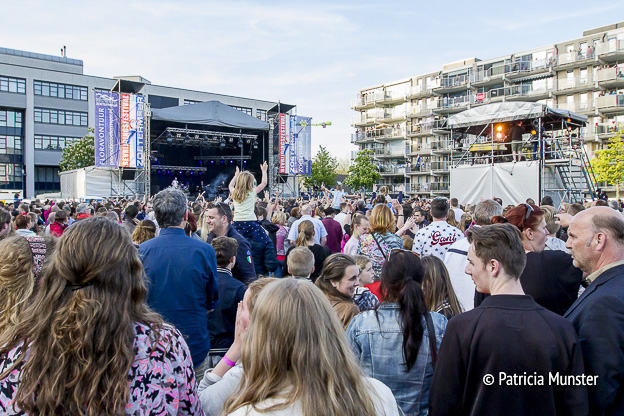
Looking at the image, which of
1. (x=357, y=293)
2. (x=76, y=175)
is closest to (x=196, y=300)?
(x=357, y=293)

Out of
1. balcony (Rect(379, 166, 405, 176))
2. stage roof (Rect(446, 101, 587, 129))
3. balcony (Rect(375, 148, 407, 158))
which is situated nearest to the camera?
stage roof (Rect(446, 101, 587, 129))

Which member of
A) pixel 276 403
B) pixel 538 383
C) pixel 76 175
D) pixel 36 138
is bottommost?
pixel 538 383

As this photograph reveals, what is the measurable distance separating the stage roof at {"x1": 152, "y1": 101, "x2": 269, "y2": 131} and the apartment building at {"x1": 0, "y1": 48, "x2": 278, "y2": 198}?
20324 millimetres

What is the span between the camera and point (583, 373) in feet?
6.75

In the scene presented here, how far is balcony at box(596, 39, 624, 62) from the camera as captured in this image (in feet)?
113

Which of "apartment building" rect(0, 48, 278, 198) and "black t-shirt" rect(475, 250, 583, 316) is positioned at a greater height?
"apartment building" rect(0, 48, 278, 198)

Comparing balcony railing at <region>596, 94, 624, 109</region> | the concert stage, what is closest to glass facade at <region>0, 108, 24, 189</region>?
the concert stage

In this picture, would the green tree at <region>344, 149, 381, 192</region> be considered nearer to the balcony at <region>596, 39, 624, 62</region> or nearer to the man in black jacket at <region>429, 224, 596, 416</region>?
the balcony at <region>596, 39, 624, 62</region>

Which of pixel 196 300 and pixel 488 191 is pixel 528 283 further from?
pixel 488 191

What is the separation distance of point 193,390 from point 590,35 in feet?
151

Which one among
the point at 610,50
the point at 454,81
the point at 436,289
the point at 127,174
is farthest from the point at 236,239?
the point at 454,81

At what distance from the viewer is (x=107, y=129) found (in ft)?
75.3

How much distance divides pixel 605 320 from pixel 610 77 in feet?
136

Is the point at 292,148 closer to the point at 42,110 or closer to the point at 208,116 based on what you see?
the point at 208,116
